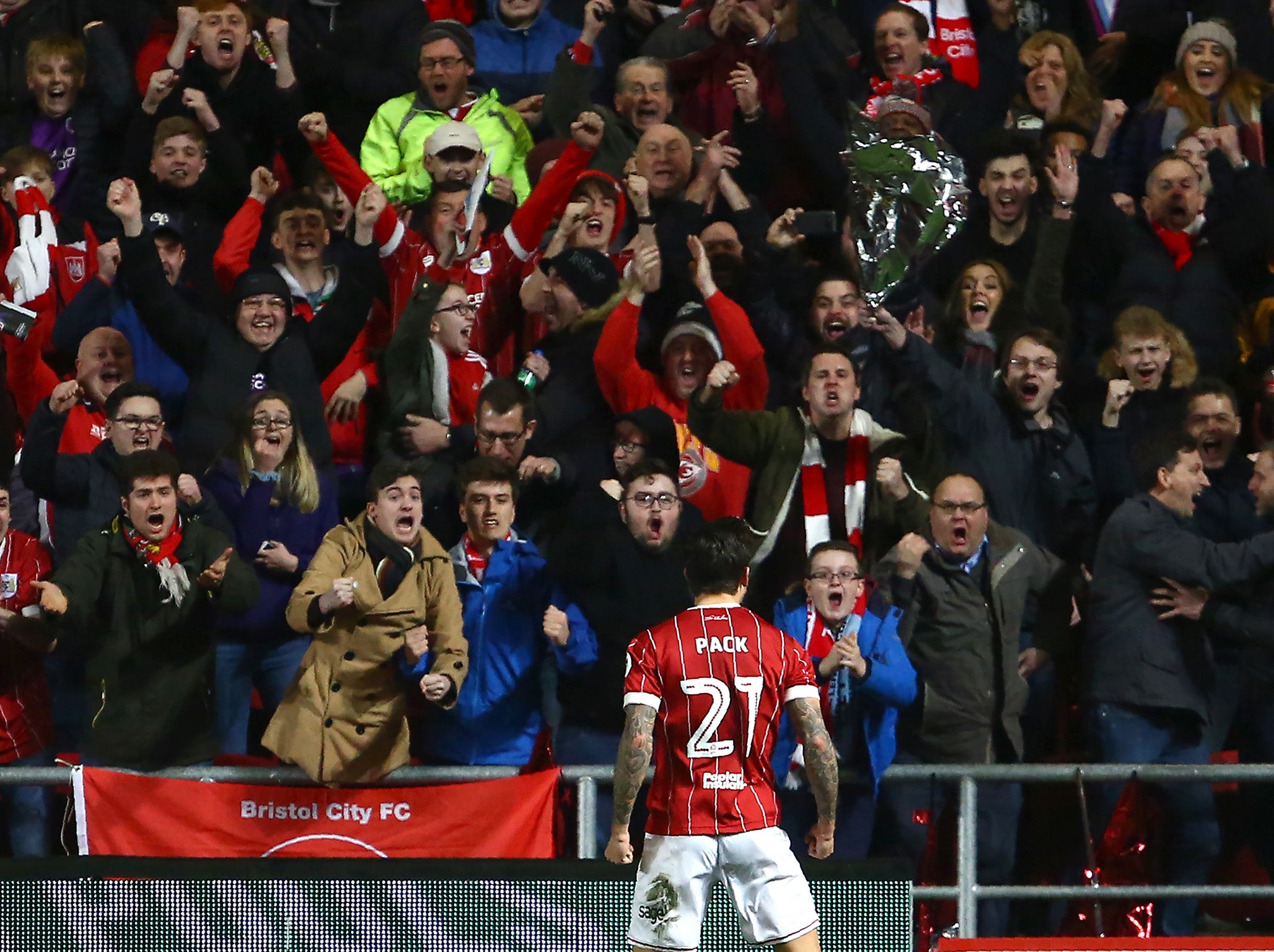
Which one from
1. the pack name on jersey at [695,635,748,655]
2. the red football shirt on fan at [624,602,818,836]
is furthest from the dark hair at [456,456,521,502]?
the pack name on jersey at [695,635,748,655]

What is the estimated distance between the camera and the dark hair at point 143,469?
8.58m

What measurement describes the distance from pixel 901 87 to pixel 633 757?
5792 mm

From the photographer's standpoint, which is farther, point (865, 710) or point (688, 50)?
point (688, 50)

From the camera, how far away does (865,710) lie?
861 centimetres

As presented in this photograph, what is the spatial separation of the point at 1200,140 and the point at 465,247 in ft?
13.3

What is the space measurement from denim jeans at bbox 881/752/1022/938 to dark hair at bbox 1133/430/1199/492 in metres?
1.62

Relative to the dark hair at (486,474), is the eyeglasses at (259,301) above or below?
above

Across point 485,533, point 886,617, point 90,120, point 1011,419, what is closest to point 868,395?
point 1011,419

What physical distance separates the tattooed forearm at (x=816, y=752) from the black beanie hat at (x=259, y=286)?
4333 mm

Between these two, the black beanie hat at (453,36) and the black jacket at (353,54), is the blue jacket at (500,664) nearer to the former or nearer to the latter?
the black beanie hat at (453,36)

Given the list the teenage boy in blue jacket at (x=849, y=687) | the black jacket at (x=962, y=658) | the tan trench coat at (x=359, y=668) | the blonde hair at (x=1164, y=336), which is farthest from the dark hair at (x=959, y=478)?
the tan trench coat at (x=359, y=668)

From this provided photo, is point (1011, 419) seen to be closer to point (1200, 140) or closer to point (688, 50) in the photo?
point (1200, 140)

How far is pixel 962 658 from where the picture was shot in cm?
889

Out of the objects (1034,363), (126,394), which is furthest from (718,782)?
(126,394)
